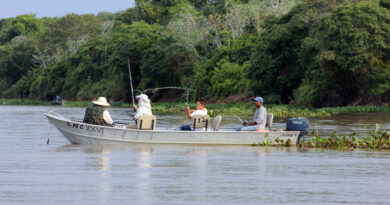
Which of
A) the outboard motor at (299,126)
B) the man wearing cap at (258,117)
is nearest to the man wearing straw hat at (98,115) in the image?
the man wearing cap at (258,117)

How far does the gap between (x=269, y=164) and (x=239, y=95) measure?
179 ft

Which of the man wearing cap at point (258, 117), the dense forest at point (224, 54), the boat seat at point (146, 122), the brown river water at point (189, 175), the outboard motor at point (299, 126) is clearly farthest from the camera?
the dense forest at point (224, 54)

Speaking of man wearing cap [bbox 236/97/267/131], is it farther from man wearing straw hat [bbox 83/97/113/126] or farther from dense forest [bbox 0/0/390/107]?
dense forest [bbox 0/0/390/107]

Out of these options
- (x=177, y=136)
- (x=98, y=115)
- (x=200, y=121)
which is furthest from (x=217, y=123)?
(x=98, y=115)

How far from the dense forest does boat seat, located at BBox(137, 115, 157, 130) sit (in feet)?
107

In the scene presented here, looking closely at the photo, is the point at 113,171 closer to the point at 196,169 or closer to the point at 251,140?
the point at 196,169

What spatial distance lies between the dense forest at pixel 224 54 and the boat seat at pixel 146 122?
32569 millimetres

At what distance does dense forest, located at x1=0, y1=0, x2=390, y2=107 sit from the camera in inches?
2035

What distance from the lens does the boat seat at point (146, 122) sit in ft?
66.1

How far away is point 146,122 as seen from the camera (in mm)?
20281

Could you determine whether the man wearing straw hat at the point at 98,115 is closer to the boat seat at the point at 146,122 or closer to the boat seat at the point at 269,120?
the boat seat at the point at 146,122

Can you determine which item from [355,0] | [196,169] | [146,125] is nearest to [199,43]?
[355,0]

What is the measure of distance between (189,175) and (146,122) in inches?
258

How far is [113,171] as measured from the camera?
47.5 ft
